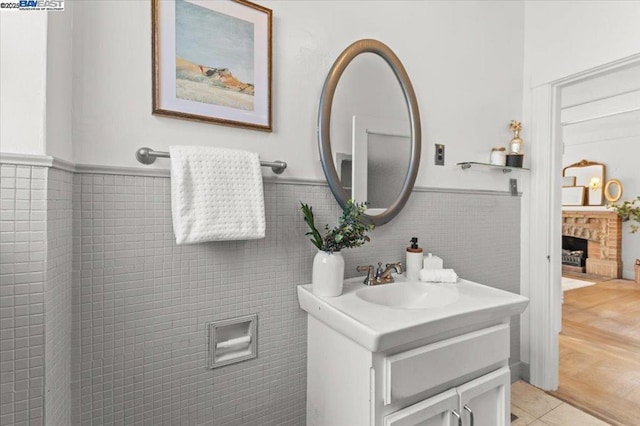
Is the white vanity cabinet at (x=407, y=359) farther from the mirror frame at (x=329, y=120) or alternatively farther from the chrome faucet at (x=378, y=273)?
the mirror frame at (x=329, y=120)

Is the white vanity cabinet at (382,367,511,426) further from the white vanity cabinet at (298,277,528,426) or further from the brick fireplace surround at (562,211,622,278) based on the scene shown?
the brick fireplace surround at (562,211,622,278)

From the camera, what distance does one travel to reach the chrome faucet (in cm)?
136

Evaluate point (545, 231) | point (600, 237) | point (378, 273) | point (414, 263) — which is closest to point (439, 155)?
point (414, 263)

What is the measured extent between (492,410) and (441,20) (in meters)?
1.80

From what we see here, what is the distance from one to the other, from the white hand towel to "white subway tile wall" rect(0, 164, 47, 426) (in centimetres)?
32

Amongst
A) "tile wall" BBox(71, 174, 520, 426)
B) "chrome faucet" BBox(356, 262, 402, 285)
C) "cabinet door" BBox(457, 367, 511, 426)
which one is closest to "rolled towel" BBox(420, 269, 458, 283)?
"chrome faucet" BBox(356, 262, 402, 285)

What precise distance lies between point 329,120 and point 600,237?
6.21 meters

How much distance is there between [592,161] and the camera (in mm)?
5520

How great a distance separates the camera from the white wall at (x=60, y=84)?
80 cm

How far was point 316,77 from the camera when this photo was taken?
1337 millimetres

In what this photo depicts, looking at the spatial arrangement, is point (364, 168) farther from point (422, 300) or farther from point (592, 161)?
point (592, 161)

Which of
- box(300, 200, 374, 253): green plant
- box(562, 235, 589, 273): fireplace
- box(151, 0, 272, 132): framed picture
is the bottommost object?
box(562, 235, 589, 273): fireplace

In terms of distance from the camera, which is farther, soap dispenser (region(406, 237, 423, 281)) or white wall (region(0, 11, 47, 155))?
soap dispenser (region(406, 237, 423, 281))

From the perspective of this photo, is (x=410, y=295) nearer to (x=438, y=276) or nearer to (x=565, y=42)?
(x=438, y=276)
